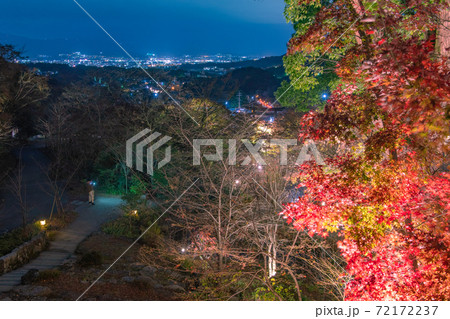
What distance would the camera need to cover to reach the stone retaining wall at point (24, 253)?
7.62 m

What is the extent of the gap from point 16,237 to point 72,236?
1675mm

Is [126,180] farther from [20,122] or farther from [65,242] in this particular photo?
[20,122]

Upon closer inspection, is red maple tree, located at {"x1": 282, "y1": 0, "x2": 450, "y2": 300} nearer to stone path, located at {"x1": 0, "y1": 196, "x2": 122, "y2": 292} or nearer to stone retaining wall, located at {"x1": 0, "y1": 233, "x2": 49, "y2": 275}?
stone path, located at {"x1": 0, "y1": 196, "x2": 122, "y2": 292}

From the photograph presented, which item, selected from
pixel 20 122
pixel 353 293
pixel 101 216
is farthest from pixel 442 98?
pixel 20 122

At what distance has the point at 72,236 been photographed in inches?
405

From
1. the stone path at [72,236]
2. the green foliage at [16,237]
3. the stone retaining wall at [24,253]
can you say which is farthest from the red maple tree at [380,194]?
the green foliage at [16,237]

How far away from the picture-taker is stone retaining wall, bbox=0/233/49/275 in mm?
7619

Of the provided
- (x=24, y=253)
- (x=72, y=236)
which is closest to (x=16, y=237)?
(x=24, y=253)

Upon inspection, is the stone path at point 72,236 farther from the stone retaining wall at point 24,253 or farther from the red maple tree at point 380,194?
the red maple tree at point 380,194

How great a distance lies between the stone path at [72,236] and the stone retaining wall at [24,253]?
0.56 ft

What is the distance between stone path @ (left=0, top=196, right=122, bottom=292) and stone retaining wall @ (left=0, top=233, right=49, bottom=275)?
171mm

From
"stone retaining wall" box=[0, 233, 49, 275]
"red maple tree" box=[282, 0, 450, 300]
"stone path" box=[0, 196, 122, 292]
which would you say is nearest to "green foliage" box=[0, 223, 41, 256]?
"stone retaining wall" box=[0, 233, 49, 275]

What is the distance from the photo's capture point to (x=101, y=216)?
39.7 feet

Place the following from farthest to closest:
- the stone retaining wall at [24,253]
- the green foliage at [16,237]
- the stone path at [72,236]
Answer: the green foliage at [16,237], the stone retaining wall at [24,253], the stone path at [72,236]
